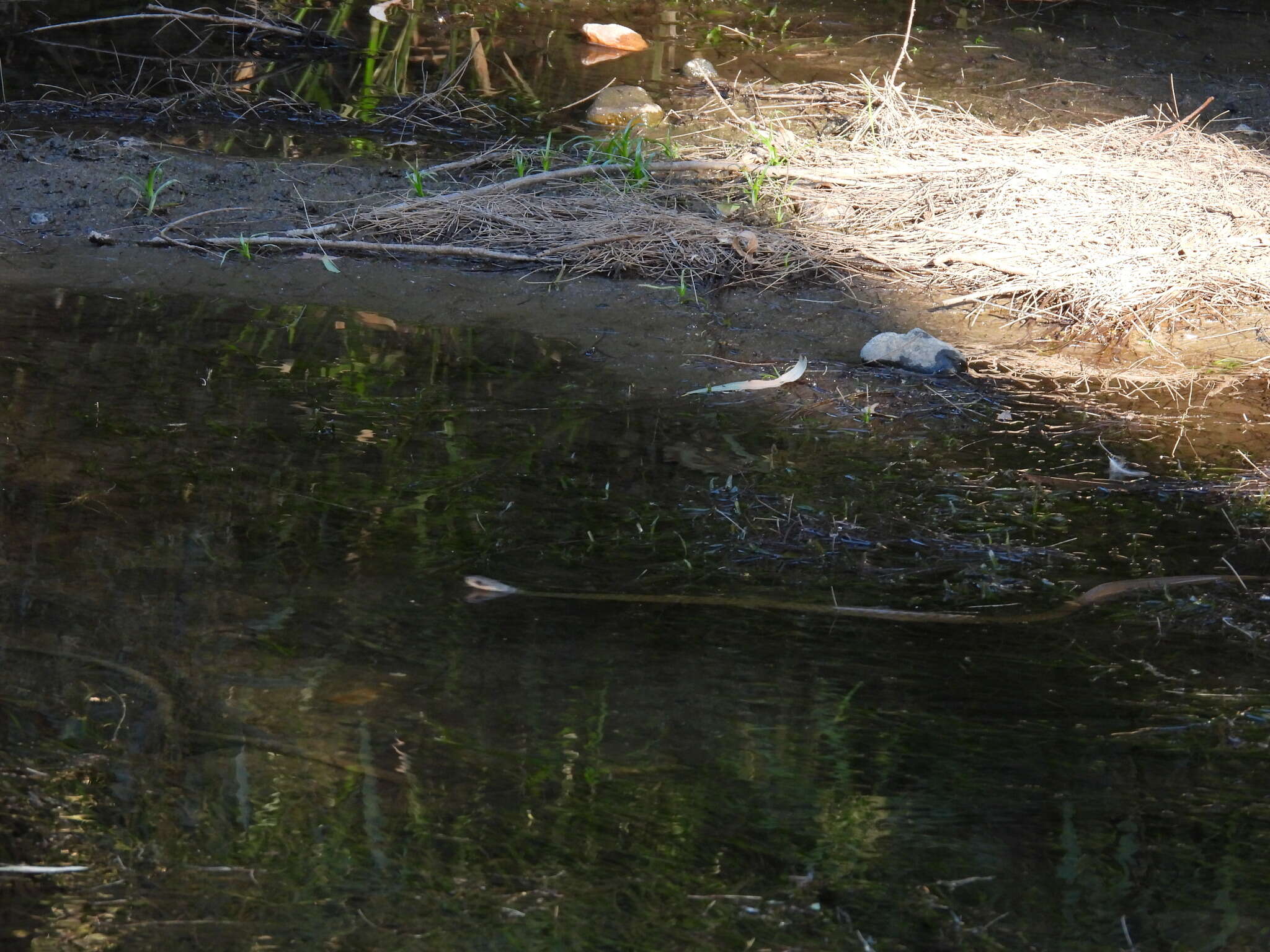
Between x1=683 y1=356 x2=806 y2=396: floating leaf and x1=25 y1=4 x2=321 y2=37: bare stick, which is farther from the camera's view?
x1=25 y1=4 x2=321 y2=37: bare stick

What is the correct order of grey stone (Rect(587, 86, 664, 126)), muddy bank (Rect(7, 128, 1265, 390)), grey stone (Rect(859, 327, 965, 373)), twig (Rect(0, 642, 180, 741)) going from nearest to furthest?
twig (Rect(0, 642, 180, 741))
grey stone (Rect(859, 327, 965, 373))
muddy bank (Rect(7, 128, 1265, 390))
grey stone (Rect(587, 86, 664, 126))

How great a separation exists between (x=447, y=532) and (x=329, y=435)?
2.22ft

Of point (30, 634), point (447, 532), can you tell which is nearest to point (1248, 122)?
point (447, 532)

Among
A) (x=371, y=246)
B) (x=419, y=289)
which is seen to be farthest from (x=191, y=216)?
(x=419, y=289)

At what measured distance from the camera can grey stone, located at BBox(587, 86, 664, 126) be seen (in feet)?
22.0

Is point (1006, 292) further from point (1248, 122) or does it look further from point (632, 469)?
point (1248, 122)

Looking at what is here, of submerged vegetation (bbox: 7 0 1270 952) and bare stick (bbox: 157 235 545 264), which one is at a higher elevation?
submerged vegetation (bbox: 7 0 1270 952)

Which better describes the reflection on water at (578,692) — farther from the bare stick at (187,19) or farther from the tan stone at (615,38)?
the tan stone at (615,38)

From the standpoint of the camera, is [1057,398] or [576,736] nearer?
[576,736]

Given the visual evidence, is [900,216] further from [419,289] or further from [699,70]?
[699,70]

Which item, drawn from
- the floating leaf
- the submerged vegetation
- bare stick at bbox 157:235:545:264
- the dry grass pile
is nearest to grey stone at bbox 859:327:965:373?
the submerged vegetation

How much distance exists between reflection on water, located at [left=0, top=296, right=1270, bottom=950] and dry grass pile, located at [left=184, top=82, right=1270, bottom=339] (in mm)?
1196

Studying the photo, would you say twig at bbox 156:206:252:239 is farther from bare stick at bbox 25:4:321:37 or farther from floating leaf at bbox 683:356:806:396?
bare stick at bbox 25:4:321:37

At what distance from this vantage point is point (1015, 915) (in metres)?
2.01
